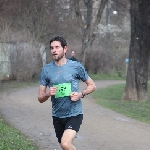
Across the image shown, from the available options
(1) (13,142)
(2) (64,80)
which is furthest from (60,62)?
(1) (13,142)

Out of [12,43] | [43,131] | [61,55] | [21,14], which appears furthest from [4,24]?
[61,55]

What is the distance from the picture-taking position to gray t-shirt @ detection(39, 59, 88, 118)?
6.98 metres

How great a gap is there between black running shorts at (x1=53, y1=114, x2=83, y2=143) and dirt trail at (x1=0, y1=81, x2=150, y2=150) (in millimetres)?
2620

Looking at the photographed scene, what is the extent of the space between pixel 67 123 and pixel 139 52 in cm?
1403

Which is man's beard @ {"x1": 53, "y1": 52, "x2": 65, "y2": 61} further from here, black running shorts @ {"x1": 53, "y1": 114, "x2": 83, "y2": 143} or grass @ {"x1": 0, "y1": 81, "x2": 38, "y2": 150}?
grass @ {"x1": 0, "y1": 81, "x2": 38, "y2": 150}

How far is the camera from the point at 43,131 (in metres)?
11.9

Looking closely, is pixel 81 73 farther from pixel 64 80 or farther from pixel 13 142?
pixel 13 142

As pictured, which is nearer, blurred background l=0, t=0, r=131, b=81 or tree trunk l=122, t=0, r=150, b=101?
tree trunk l=122, t=0, r=150, b=101

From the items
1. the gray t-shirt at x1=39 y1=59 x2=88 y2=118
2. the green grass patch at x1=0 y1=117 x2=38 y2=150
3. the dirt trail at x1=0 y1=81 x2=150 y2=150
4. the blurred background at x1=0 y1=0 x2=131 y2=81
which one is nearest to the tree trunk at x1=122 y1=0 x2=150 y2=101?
the dirt trail at x1=0 y1=81 x2=150 y2=150

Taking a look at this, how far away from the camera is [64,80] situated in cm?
698

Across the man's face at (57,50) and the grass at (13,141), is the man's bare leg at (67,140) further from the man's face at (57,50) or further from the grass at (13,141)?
the grass at (13,141)

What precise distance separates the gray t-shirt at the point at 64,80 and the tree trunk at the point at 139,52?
44.3 ft

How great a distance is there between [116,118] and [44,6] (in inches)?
901

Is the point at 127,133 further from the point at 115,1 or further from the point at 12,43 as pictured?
the point at 115,1
